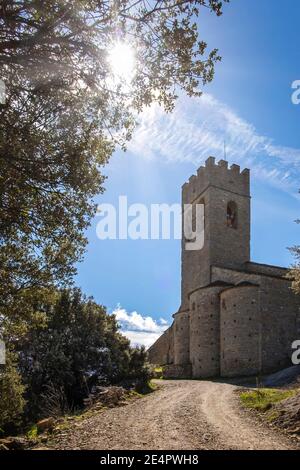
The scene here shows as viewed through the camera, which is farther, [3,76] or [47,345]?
[47,345]

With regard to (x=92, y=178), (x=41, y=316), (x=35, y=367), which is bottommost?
(x=35, y=367)

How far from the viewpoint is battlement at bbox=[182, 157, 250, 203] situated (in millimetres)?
38000

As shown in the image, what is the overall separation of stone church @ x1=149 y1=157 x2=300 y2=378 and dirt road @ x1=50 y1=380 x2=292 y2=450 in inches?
531

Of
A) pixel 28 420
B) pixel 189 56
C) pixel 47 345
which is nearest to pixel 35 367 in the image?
pixel 47 345

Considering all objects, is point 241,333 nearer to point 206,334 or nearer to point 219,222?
point 206,334

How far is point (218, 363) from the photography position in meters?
29.7

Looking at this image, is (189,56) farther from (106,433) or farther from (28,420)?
(28,420)

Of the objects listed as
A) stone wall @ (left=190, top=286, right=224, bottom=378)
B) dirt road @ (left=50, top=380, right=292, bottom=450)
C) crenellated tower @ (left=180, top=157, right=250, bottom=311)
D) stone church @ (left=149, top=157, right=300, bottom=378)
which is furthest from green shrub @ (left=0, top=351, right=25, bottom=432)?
crenellated tower @ (left=180, top=157, right=250, bottom=311)

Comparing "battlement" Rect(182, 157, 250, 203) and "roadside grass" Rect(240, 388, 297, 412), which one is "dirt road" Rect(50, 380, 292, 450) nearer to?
"roadside grass" Rect(240, 388, 297, 412)

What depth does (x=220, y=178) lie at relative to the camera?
38.2 meters

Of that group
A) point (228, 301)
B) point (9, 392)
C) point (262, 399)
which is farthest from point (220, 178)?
point (9, 392)

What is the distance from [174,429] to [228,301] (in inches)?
813

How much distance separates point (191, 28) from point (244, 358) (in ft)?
75.0

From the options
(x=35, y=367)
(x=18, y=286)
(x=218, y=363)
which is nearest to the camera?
(x=18, y=286)
